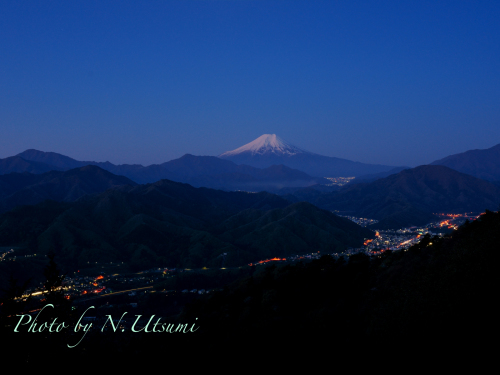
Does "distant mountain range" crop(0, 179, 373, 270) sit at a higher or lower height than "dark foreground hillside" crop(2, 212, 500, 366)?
lower

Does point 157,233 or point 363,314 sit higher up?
point 363,314

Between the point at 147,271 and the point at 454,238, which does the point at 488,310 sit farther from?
the point at 147,271

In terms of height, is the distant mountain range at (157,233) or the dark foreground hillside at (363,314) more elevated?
the dark foreground hillside at (363,314)

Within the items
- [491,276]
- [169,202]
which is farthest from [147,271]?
[491,276]

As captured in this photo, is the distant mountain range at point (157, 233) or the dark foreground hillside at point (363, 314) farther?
the distant mountain range at point (157, 233)

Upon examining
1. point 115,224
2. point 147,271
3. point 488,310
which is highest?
point 488,310

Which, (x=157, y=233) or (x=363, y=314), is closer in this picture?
(x=363, y=314)

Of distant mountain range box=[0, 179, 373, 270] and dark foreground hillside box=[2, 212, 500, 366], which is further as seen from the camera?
→ distant mountain range box=[0, 179, 373, 270]

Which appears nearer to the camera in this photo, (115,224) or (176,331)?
(176,331)
